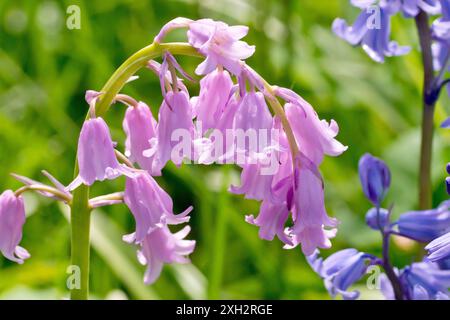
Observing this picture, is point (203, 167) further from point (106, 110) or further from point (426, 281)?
point (106, 110)

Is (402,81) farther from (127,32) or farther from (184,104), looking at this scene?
(184,104)

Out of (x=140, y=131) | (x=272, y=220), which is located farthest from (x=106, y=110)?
(x=272, y=220)

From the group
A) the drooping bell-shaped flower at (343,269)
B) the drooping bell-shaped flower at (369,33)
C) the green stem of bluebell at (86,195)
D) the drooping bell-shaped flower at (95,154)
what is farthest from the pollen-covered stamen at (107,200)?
the drooping bell-shaped flower at (369,33)

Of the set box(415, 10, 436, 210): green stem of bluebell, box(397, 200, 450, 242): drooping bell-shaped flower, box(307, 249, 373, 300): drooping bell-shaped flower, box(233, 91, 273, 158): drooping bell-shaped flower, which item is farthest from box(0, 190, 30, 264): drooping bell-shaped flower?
box(415, 10, 436, 210): green stem of bluebell

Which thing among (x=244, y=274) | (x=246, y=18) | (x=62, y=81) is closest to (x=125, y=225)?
(x=244, y=274)

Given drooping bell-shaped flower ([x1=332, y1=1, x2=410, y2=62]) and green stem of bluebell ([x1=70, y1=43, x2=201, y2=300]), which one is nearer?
green stem of bluebell ([x1=70, y1=43, x2=201, y2=300])

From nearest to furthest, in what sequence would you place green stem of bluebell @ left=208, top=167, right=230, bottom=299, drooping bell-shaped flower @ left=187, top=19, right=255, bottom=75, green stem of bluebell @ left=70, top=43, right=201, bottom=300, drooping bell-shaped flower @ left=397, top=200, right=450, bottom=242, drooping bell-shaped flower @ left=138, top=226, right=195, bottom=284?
drooping bell-shaped flower @ left=187, top=19, right=255, bottom=75 < green stem of bluebell @ left=70, top=43, right=201, bottom=300 < drooping bell-shaped flower @ left=138, top=226, right=195, bottom=284 < drooping bell-shaped flower @ left=397, top=200, right=450, bottom=242 < green stem of bluebell @ left=208, top=167, right=230, bottom=299

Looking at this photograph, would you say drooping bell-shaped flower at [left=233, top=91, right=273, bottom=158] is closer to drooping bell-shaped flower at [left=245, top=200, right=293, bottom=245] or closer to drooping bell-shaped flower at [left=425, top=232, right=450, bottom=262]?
drooping bell-shaped flower at [left=245, top=200, right=293, bottom=245]
